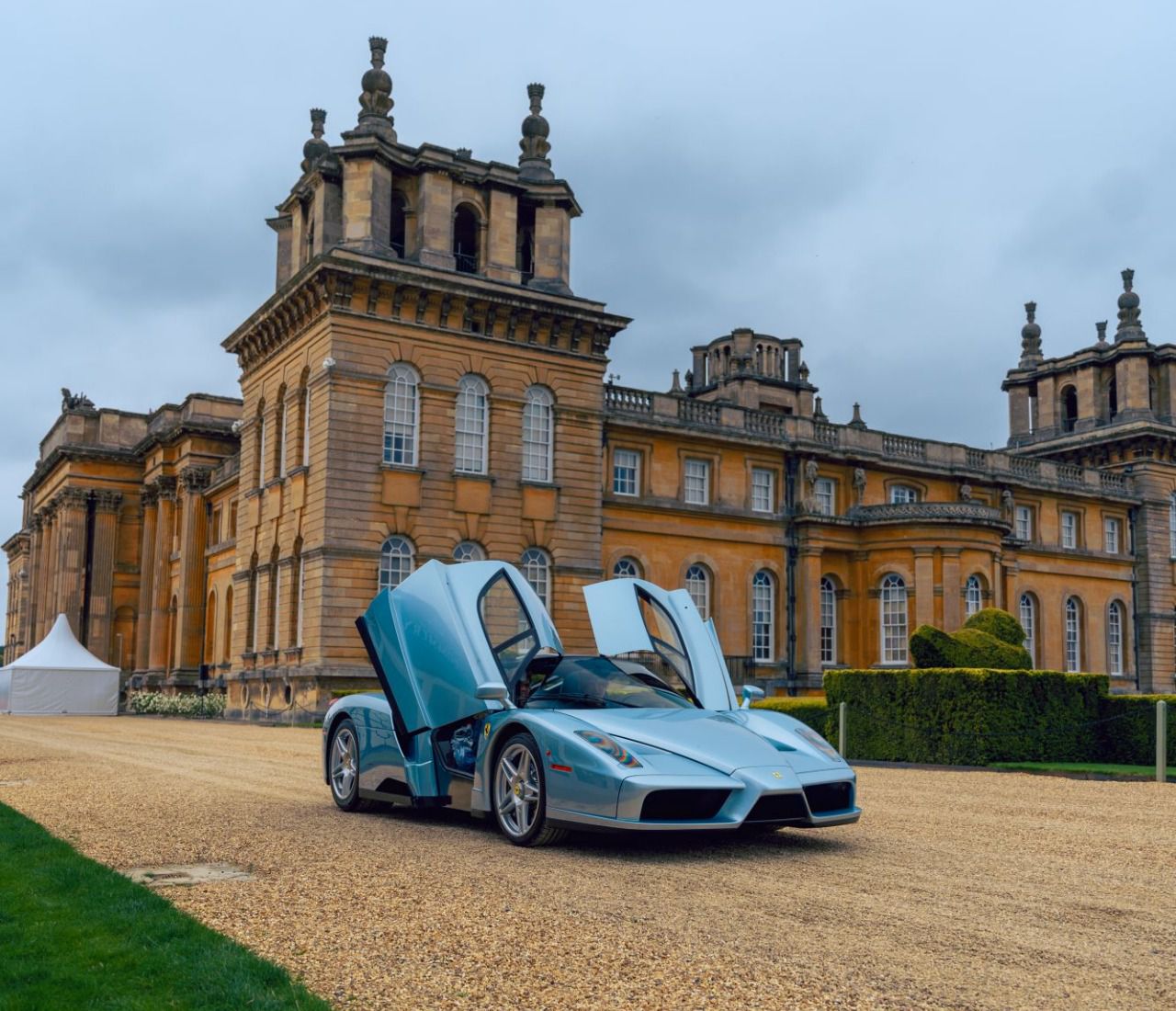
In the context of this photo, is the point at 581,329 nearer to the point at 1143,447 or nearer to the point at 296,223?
the point at 296,223

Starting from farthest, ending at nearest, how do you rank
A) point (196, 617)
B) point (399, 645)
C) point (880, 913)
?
point (196, 617) < point (399, 645) < point (880, 913)

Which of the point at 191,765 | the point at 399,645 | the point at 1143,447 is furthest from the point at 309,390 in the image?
the point at 1143,447

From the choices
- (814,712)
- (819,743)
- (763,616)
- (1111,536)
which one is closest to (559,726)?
(819,743)

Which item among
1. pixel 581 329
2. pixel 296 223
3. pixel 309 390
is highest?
pixel 296 223

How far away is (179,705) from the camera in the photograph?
36.3 meters

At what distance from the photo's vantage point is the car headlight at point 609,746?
7.20 metres

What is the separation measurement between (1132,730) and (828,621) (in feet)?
68.4

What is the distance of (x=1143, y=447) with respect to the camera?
46.5 metres

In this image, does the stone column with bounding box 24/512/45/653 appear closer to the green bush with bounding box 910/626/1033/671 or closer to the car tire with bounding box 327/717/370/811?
the green bush with bounding box 910/626/1033/671

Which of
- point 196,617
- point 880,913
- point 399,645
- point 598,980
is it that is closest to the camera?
point 598,980

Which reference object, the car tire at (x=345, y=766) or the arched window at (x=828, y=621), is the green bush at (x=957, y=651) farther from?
the arched window at (x=828, y=621)

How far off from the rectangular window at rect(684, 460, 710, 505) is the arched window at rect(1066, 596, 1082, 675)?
53.7ft

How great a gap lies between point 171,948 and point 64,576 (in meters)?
49.1

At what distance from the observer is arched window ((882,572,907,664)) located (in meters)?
36.5
